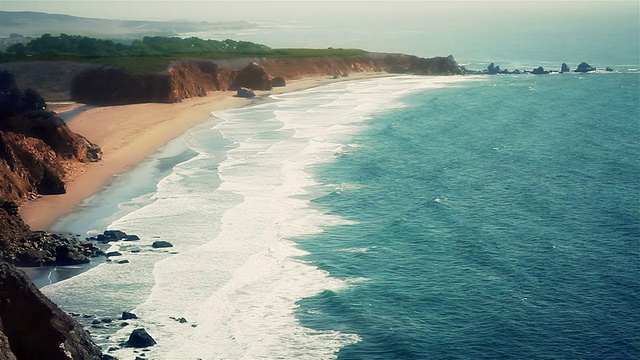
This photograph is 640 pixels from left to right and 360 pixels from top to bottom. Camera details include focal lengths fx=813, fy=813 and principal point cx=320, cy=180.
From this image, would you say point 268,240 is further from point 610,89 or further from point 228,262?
point 610,89

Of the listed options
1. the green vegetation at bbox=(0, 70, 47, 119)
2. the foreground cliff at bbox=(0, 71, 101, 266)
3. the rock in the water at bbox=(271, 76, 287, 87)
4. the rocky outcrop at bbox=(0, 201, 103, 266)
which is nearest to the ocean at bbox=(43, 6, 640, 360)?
the rocky outcrop at bbox=(0, 201, 103, 266)

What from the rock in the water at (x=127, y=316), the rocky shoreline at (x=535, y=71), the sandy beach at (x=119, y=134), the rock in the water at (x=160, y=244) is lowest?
the rock in the water at (x=127, y=316)

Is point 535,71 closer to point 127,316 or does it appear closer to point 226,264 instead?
point 226,264

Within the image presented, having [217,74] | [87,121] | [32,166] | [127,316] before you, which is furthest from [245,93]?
[127,316]

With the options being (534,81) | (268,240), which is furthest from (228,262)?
(534,81)

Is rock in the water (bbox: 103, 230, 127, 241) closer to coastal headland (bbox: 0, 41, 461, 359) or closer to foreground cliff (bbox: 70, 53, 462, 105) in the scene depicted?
coastal headland (bbox: 0, 41, 461, 359)

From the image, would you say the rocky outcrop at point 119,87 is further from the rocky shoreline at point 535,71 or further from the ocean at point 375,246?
the rocky shoreline at point 535,71

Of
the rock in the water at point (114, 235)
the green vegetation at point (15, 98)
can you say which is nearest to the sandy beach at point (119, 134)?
the rock in the water at point (114, 235)
